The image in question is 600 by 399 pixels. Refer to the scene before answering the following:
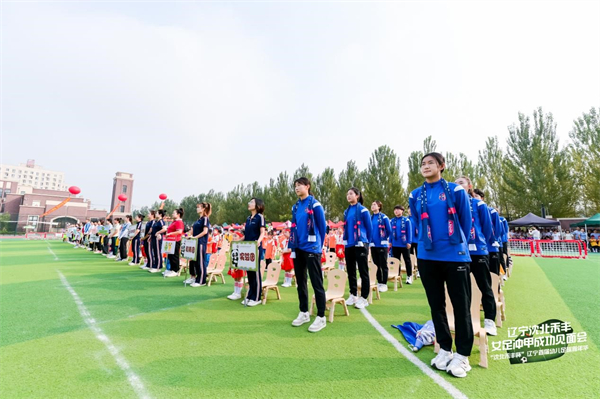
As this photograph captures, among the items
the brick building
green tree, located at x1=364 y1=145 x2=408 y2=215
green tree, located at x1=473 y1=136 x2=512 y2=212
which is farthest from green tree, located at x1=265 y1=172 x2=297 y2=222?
the brick building

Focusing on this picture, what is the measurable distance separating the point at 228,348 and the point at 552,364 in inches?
139

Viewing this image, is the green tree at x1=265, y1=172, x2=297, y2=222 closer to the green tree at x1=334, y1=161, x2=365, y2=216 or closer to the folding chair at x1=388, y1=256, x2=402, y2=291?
the green tree at x1=334, y1=161, x2=365, y2=216

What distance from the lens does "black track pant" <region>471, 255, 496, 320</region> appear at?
4.00m

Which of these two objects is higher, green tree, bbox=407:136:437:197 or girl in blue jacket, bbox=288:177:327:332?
green tree, bbox=407:136:437:197

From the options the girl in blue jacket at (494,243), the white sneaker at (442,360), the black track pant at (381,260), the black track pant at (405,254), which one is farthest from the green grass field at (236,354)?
the black track pant at (405,254)

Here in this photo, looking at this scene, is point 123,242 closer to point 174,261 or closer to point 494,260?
point 174,261

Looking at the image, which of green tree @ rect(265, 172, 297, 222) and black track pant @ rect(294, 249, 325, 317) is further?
green tree @ rect(265, 172, 297, 222)

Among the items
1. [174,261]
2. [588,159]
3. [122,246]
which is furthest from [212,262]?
[588,159]

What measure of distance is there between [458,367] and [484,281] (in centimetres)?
172

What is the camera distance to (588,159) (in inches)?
1126

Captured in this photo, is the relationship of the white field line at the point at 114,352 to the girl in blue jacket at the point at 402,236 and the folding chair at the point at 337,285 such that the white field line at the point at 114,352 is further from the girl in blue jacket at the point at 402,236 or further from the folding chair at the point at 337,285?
the girl in blue jacket at the point at 402,236

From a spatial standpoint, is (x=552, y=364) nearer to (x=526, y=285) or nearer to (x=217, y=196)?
(x=526, y=285)

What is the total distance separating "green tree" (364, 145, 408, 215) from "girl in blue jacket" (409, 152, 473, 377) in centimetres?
3213

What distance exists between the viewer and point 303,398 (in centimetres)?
238
